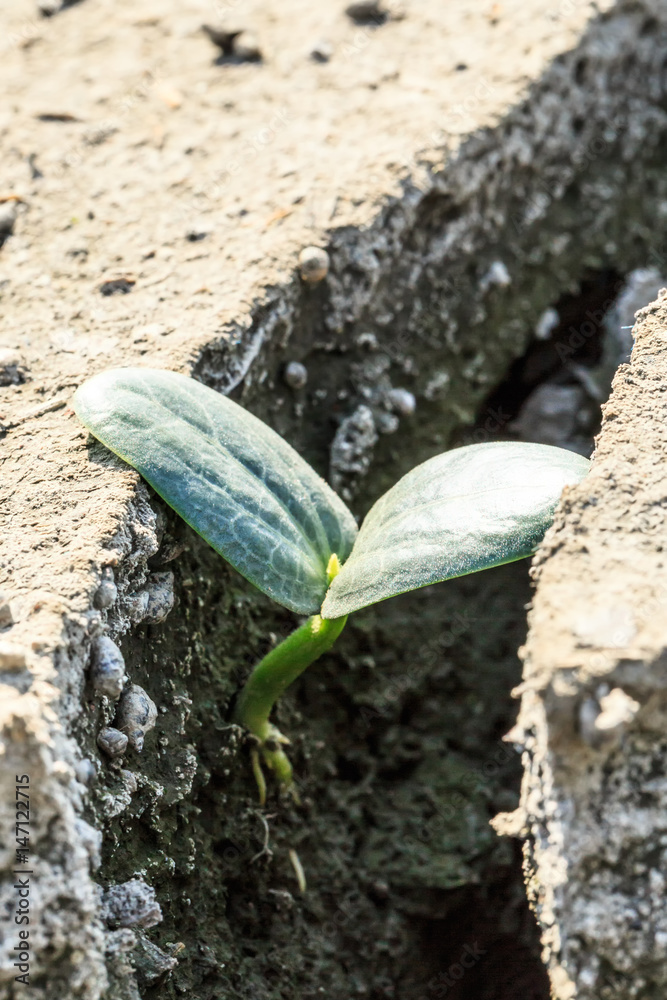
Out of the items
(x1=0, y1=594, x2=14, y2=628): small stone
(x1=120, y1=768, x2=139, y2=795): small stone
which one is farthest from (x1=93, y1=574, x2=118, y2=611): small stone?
(x1=120, y1=768, x2=139, y2=795): small stone

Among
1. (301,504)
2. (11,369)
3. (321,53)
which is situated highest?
(321,53)

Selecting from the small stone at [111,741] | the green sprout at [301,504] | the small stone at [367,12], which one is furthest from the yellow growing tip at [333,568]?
the small stone at [367,12]

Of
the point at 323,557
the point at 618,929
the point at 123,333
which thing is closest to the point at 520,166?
the point at 123,333

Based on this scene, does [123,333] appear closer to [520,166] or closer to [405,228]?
[405,228]

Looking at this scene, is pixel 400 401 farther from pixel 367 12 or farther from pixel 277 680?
pixel 367 12

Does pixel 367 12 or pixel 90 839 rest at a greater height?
pixel 367 12

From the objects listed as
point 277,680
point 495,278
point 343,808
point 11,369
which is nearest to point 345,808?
point 343,808

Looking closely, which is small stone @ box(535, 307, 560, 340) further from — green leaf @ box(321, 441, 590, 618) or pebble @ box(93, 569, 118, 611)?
pebble @ box(93, 569, 118, 611)
